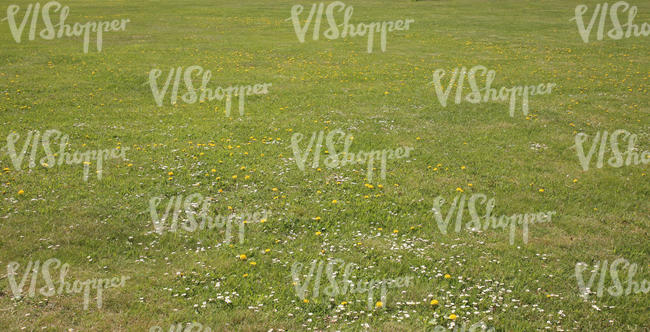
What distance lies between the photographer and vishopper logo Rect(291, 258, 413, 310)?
20.7 feet

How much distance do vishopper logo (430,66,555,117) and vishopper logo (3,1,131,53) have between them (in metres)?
18.0

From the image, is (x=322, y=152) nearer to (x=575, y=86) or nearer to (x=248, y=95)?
(x=248, y=95)

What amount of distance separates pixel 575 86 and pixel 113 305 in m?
18.2

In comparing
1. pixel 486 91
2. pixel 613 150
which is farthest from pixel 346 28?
pixel 613 150

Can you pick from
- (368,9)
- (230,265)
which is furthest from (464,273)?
(368,9)

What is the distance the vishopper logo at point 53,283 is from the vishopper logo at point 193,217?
143 centimetres

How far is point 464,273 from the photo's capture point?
22.2ft

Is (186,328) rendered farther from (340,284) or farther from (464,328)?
(464,328)

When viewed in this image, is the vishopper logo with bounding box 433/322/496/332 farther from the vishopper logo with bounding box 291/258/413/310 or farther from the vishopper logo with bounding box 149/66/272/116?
the vishopper logo with bounding box 149/66/272/116

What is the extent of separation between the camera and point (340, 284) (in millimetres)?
6539

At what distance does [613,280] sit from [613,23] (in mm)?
38053

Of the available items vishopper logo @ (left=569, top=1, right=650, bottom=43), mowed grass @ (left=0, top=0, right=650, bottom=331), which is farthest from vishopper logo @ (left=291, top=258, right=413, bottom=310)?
vishopper logo @ (left=569, top=1, right=650, bottom=43)

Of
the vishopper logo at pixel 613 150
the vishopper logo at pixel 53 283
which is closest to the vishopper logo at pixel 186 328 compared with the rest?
the vishopper logo at pixel 53 283

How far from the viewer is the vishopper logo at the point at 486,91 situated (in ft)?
53.9
